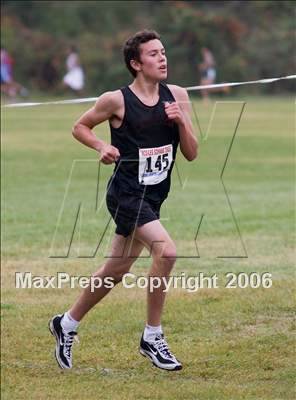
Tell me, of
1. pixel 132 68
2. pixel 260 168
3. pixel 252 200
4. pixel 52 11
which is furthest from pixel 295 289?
pixel 52 11

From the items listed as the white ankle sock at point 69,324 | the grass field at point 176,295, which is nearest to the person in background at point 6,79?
the grass field at point 176,295

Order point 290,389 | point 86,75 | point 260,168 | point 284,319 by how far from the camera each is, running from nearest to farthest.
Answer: point 290,389 < point 284,319 < point 260,168 < point 86,75

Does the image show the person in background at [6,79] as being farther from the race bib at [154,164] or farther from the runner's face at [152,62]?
the race bib at [154,164]

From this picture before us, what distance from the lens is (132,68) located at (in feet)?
23.9

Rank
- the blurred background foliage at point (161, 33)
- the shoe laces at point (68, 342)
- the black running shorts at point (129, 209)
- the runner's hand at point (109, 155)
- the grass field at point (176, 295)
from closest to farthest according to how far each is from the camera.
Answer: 1. the runner's hand at point (109, 155)
2. the black running shorts at point (129, 209)
3. the grass field at point (176, 295)
4. the shoe laces at point (68, 342)
5. the blurred background foliage at point (161, 33)

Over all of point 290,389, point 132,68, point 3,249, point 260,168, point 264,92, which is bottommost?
point 264,92

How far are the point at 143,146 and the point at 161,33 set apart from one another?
48938 mm

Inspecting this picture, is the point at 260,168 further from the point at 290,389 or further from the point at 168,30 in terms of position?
the point at 168,30

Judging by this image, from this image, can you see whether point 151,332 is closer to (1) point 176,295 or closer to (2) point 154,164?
(2) point 154,164

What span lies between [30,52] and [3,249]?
42.2 metres

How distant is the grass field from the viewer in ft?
24.0

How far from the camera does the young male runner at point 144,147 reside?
23.4ft

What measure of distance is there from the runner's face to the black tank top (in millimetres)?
146

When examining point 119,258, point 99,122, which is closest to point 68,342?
point 119,258
